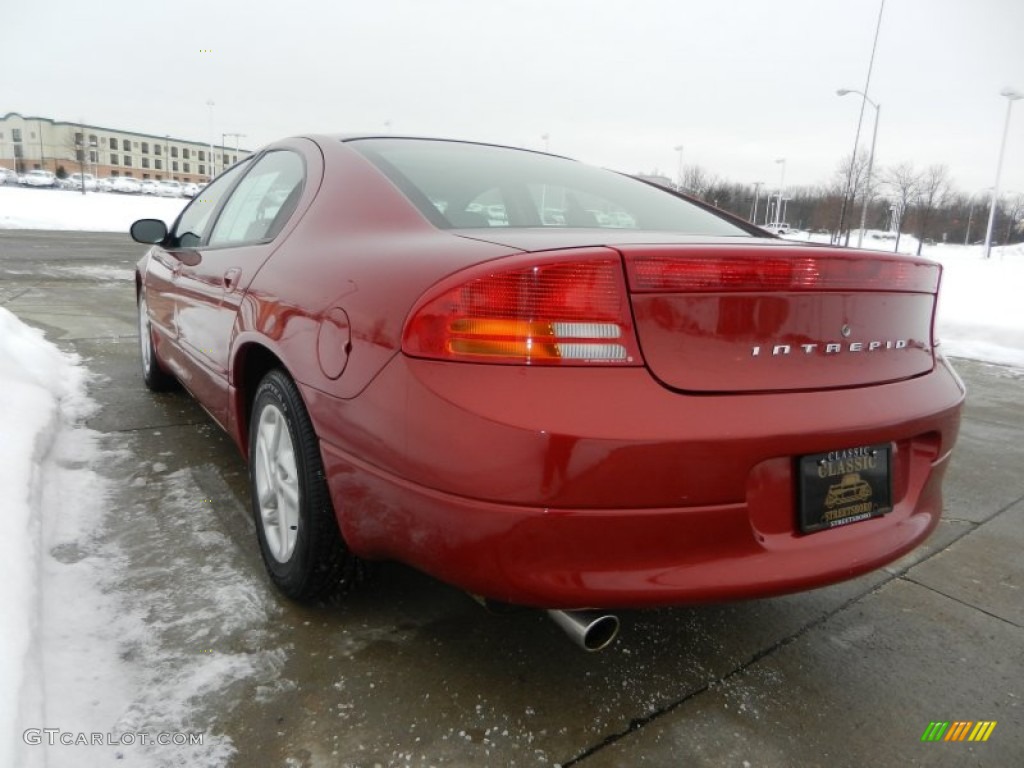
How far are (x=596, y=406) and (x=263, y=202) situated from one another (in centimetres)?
186

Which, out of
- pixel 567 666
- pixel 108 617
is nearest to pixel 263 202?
pixel 108 617

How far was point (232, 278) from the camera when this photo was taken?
8.25 ft

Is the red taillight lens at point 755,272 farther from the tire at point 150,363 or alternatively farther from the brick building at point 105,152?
the brick building at point 105,152

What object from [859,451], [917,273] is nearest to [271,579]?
[859,451]

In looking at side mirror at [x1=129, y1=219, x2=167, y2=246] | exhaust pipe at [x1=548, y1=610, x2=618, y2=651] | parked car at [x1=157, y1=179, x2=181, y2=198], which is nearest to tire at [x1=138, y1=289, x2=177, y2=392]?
side mirror at [x1=129, y1=219, x2=167, y2=246]

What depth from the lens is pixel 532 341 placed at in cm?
142

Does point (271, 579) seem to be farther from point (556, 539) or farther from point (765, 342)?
point (765, 342)

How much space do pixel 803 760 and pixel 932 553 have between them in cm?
151

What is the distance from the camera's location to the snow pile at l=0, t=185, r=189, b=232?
892 inches

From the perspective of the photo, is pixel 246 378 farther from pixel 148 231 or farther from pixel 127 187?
pixel 127 187

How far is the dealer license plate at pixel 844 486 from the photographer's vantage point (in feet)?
5.20

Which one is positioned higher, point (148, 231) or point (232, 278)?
point (148, 231)

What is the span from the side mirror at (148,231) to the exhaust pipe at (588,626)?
3.01 metres

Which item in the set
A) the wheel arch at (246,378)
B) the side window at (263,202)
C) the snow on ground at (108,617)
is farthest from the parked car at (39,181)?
the wheel arch at (246,378)
